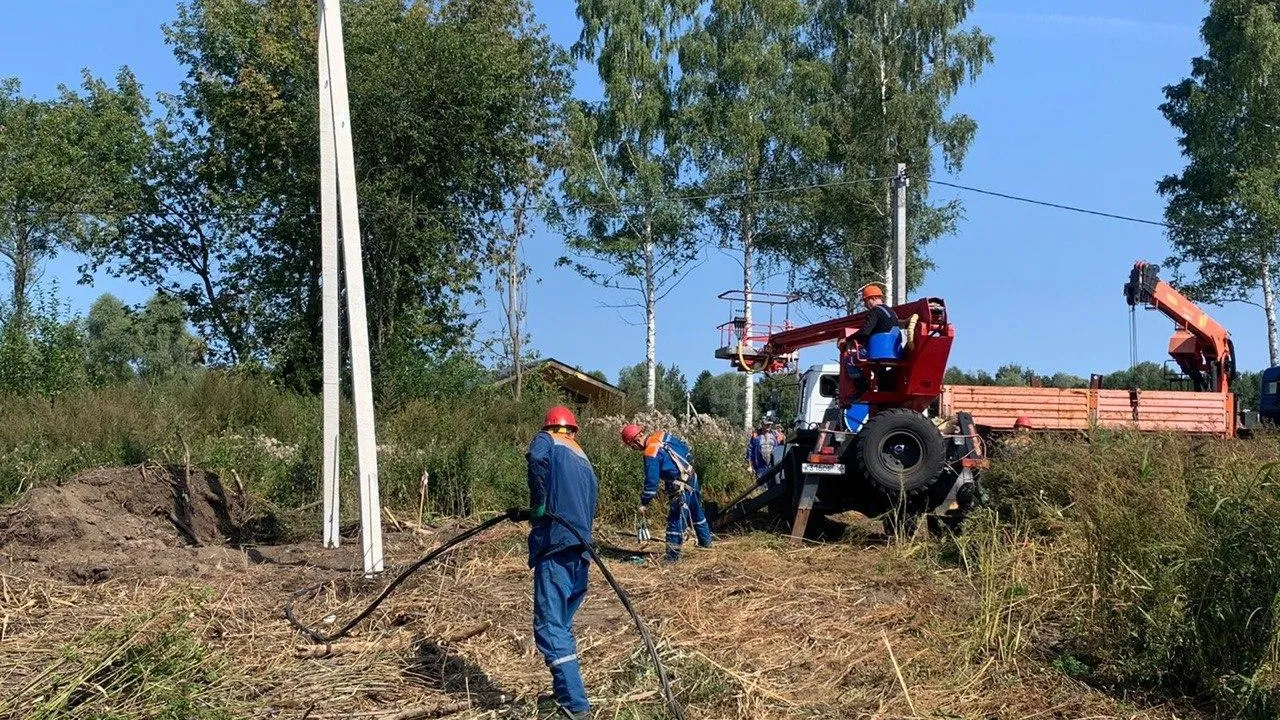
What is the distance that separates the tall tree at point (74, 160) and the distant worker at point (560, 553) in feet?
86.3

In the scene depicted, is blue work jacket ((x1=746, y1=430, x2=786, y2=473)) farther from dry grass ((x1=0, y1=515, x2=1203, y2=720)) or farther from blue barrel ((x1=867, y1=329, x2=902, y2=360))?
dry grass ((x1=0, y1=515, x2=1203, y2=720))

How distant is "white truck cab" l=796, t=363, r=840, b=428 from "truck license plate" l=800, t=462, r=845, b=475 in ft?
18.1

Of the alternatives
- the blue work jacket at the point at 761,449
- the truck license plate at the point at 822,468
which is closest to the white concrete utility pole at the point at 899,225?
the blue work jacket at the point at 761,449

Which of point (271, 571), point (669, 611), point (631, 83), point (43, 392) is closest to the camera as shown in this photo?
point (669, 611)

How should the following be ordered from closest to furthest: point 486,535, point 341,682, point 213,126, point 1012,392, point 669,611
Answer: point 341,682
point 669,611
point 486,535
point 1012,392
point 213,126

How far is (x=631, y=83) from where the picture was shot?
34.6 meters

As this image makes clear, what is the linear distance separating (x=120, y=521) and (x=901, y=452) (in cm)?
749

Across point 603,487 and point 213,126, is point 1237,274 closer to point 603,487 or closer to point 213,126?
point 603,487

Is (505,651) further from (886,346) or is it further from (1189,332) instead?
(1189,332)

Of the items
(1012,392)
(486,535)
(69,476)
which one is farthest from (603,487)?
(69,476)

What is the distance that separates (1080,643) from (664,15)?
30137 mm

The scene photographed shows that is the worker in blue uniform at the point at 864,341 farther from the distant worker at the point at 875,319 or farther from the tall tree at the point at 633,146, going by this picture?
the tall tree at the point at 633,146

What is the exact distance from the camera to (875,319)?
40.6ft

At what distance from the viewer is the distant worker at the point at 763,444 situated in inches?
741
